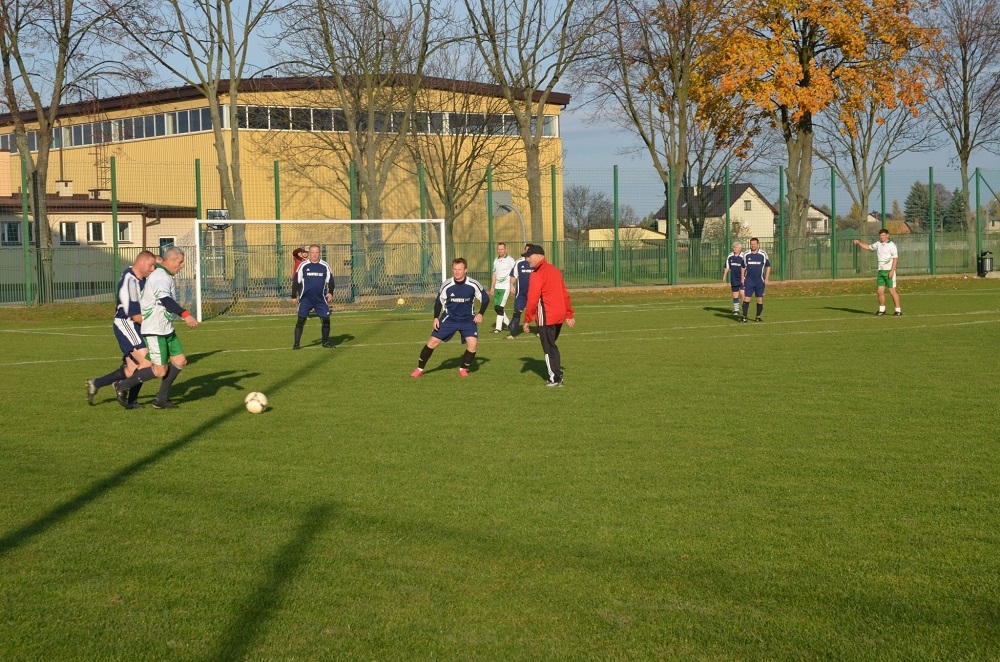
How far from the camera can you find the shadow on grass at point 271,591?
4551mm

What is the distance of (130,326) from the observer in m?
11.5

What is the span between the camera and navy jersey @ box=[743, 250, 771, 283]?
2202cm

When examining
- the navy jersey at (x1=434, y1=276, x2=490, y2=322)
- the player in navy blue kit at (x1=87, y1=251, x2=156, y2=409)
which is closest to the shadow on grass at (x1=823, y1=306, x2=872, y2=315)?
the navy jersey at (x1=434, y1=276, x2=490, y2=322)

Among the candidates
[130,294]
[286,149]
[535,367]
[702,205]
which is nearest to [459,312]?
[535,367]

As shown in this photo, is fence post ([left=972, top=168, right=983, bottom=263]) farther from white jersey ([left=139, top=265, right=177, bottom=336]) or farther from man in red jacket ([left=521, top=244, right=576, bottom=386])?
white jersey ([left=139, top=265, right=177, bottom=336])

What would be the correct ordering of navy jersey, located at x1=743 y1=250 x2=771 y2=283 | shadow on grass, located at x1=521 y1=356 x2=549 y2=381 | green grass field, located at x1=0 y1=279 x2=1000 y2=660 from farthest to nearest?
navy jersey, located at x1=743 y1=250 x2=771 y2=283
shadow on grass, located at x1=521 y1=356 x2=549 y2=381
green grass field, located at x1=0 y1=279 x2=1000 y2=660

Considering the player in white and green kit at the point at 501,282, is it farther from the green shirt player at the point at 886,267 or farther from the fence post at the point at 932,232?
the fence post at the point at 932,232

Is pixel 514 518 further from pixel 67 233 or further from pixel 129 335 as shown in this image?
pixel 67 233

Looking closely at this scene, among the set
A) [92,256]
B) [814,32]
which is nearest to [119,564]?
[92,256]

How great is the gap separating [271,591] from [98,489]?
114 inches

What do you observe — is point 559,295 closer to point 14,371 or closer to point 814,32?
point 14,371

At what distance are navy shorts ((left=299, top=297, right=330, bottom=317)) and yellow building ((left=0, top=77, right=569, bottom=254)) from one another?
65.6 ft

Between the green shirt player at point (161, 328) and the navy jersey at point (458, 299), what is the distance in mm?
3785

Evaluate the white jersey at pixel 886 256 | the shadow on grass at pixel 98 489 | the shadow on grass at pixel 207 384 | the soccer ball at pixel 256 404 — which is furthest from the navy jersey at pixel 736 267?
the soccer ball at pixel 256 404
